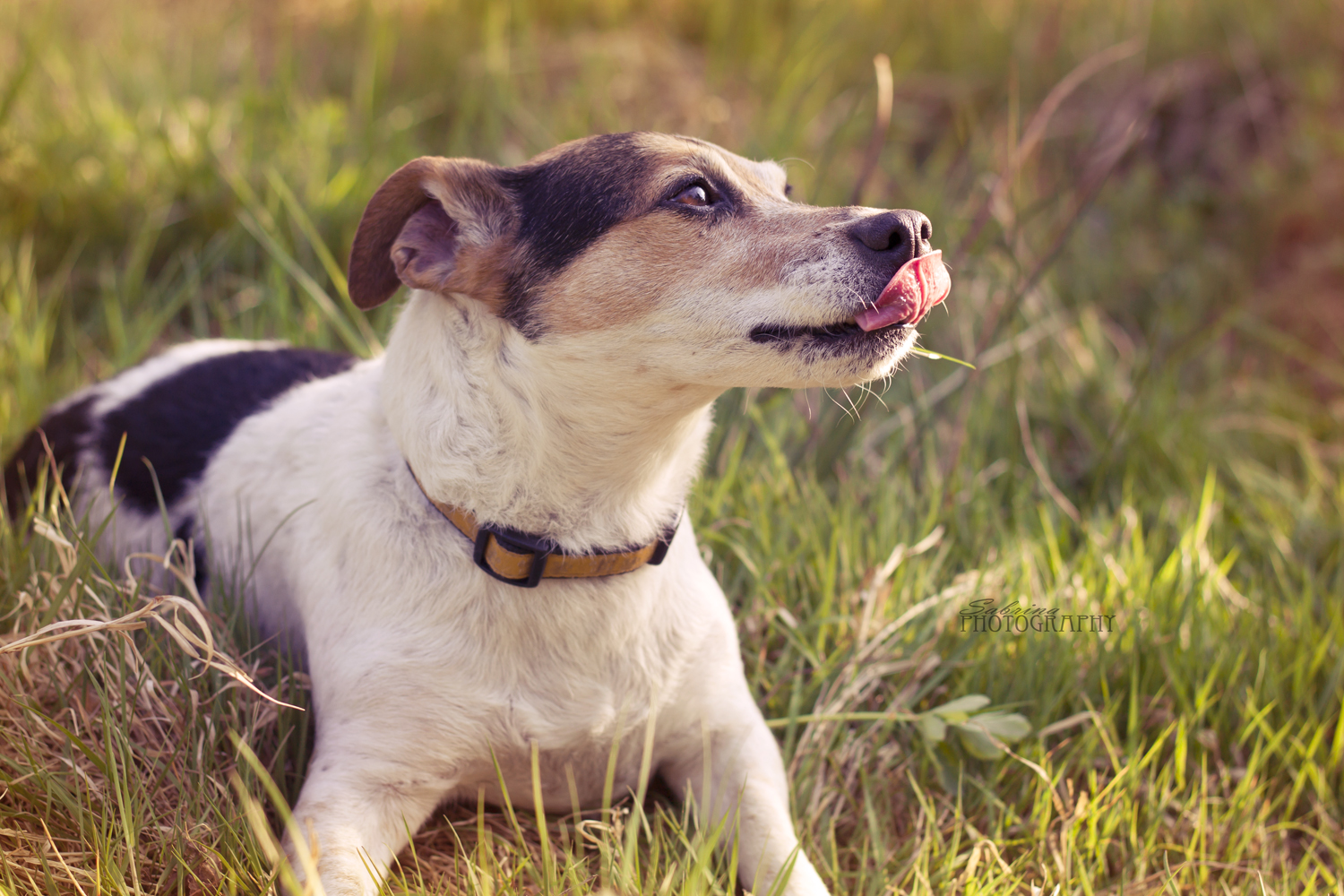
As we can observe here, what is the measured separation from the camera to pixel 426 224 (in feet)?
7.68

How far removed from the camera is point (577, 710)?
2230 mm

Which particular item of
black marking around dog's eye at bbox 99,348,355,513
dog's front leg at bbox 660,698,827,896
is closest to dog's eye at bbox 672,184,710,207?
dog's front leg at bbox 660,698,827,896

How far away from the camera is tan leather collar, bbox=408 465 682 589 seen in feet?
7.16

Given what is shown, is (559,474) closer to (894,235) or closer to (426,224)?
(426,224)

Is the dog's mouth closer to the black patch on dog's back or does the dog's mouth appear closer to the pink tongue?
the pink tongue

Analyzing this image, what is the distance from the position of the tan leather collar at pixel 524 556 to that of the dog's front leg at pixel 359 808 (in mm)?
423

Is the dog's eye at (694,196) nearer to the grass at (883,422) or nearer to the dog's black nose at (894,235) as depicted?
the dog's black nose at (894,235)

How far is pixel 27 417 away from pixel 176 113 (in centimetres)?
196

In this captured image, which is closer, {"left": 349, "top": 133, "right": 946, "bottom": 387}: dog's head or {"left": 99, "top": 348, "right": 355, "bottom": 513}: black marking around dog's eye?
{"left": 349, "top": 133, "right": 946, "bottom": 387}: dog's head

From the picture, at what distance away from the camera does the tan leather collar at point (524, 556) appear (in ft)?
7.16

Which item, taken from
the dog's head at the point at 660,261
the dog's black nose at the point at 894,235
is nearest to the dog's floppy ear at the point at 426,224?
the dog's head at the point at 660,261

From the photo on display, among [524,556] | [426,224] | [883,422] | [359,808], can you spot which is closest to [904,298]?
[524,556]

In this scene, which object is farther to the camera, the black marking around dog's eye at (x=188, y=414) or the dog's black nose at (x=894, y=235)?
the black marking around dog's eye at (x=188, y=414)

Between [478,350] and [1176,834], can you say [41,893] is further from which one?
[1176,834]
